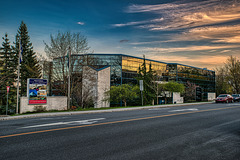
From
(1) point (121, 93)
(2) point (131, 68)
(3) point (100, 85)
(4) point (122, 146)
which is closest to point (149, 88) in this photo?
(1) point (121, 93)

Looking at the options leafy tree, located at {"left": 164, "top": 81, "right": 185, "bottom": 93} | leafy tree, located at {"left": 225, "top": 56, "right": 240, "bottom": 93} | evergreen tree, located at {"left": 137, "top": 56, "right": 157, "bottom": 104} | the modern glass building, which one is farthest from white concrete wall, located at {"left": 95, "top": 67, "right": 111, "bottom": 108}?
leafy tree, located at {"left": 225, "top": 56, "right": 240, "bottom": 93}

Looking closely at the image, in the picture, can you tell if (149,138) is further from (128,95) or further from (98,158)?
(128,95)

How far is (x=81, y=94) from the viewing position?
94.6ft

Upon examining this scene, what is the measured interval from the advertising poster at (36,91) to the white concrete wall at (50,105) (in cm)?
46

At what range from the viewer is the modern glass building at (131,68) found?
26.5 metres

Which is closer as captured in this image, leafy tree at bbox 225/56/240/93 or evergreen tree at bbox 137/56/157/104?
evergreen tree at bbox 137/56/157/104

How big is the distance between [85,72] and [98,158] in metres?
22.3

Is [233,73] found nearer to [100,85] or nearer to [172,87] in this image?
[172,87]

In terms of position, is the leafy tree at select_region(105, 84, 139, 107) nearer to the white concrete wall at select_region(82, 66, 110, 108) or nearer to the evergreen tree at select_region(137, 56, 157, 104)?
the white concrete wall at select_region(82, 66, 110, 108)

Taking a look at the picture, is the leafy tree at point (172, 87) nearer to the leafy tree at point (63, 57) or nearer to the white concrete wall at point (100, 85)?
the white concrete wall at point (100, 85)

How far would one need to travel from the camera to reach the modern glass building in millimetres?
26511

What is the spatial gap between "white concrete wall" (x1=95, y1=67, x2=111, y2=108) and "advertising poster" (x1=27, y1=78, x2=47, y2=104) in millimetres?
14892

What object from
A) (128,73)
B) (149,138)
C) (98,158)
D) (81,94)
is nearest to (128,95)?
(81,94)

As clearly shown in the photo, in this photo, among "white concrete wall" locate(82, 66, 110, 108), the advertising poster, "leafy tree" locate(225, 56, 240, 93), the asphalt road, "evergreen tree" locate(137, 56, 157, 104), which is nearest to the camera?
the asphalt road
